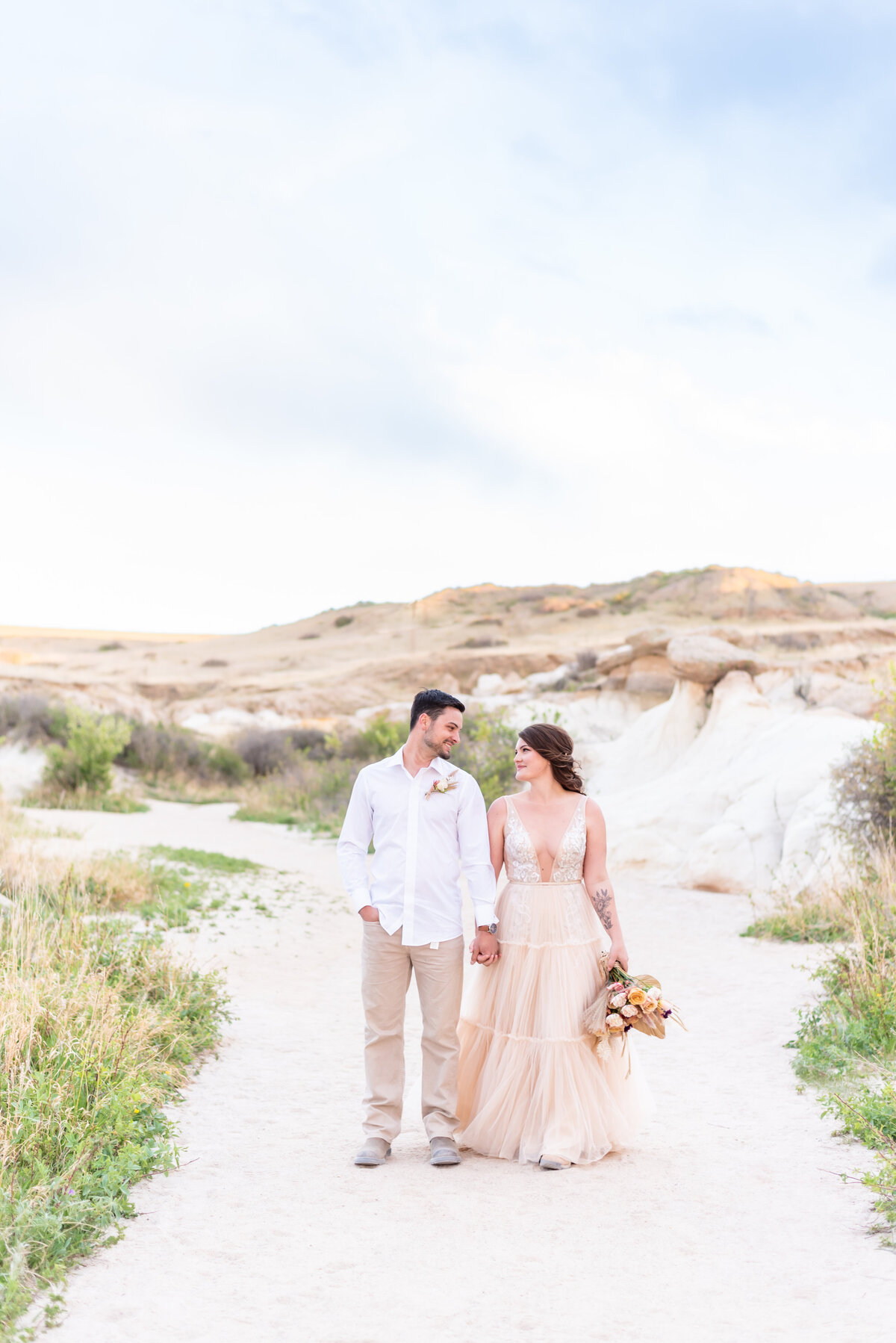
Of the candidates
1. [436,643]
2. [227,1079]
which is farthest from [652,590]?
[227,1079]

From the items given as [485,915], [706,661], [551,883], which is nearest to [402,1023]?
[485,915]

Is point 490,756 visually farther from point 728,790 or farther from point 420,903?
point 420,903

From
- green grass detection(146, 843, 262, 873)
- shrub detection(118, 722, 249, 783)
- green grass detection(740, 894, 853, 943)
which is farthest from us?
shrub detection(118, 722, 249, 783)

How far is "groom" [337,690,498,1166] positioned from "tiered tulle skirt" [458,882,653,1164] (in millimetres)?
160

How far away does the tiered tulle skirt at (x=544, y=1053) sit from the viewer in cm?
439

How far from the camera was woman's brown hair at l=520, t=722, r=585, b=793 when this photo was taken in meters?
4.55

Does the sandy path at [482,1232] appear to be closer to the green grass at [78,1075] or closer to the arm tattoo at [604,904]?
the green grass at [78,1075]

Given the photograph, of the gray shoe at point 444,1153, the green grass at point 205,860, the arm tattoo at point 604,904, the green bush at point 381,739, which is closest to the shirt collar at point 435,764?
the arm tattoo at point 604,904

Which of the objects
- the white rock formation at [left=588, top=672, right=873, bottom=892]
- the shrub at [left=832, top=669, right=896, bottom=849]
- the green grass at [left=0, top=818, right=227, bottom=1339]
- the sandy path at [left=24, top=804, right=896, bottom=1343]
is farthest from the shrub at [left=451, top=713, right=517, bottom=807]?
the sandy path at [left=24, top=804, right=896, bottom=1343]

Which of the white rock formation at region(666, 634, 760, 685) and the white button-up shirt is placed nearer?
the white button-up shirt

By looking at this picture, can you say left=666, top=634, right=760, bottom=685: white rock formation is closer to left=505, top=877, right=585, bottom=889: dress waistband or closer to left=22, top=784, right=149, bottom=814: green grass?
left=22, top=784, right=149, bottom=814: green grass

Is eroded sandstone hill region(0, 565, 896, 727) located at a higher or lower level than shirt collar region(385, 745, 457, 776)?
higher

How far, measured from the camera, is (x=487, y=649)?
157ft

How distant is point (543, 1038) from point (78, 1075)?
1.88m
